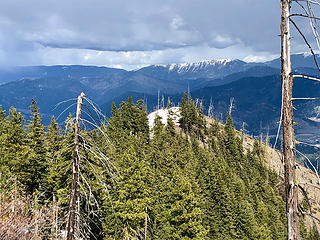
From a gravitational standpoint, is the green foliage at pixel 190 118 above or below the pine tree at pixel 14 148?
below

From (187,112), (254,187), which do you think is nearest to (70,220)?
(254,187)

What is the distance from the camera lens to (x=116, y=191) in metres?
32.3

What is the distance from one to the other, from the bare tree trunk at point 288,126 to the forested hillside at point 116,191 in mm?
4200

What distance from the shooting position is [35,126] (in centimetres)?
3466

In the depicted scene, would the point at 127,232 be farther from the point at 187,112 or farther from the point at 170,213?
the point at 187,112

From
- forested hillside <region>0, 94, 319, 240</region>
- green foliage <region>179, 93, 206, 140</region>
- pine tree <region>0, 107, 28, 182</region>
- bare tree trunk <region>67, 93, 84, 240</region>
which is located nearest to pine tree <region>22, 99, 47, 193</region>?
forested hillside <region>0, 94, 319, 240</region>

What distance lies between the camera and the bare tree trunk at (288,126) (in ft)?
13.8

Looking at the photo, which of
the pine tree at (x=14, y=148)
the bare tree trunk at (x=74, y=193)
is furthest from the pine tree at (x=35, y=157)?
the bare tree trunk at (x=74, y=193)

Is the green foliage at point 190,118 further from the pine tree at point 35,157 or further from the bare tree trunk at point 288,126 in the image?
the bare tree trunk at point 288,126

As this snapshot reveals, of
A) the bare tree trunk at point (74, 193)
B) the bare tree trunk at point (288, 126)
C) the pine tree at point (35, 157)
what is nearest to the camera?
the bare tree trunk at point (288, 126)

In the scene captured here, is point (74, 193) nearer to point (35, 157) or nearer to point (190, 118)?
point (35, 157)

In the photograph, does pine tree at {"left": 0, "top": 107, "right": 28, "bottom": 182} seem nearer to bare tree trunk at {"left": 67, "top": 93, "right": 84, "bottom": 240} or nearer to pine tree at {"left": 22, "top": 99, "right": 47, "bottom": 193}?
pine tree at {"left": 22, "top": 99, "right": 47, "bottom": 193}

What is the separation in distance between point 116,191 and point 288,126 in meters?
30.3

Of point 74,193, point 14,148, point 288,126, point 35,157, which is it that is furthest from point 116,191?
point 288,126
